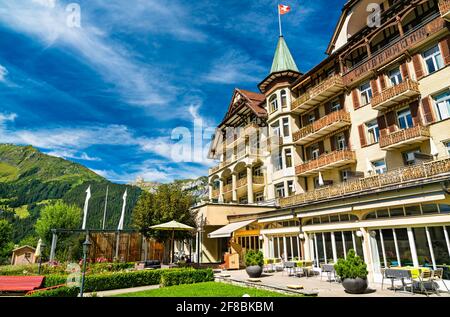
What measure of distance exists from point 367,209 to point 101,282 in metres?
14.9

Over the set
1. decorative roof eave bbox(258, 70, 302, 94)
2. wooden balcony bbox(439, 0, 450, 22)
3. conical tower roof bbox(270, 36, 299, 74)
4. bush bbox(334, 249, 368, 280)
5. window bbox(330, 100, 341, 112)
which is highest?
conical tower roof bbox(270, 36, 299, 74)

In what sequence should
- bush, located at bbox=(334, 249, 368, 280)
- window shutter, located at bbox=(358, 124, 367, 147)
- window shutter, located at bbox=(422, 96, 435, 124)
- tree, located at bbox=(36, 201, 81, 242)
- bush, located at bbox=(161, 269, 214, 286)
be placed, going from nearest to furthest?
bush, located at bbox=(334, 249, 368, 280) → bush, located at bbox=(161, 269, 214, 286) → window shutter, located at bbox=(422, 96, 435, 124) → window shutter, located at bbox=(358, 124, 367, 147) → tree, located at bbox=(36, 201, 81, 242)

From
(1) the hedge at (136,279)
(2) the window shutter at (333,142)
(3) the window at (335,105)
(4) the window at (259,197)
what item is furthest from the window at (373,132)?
(1) the hedge at (136,279)

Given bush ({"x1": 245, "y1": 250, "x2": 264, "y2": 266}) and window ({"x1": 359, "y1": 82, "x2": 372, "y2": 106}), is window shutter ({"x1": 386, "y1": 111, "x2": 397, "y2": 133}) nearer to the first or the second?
window ({"x1": 359, "y1": 82, "x2": 372, "y2": 106})

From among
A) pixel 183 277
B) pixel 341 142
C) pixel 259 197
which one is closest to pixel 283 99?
pixel 341 142

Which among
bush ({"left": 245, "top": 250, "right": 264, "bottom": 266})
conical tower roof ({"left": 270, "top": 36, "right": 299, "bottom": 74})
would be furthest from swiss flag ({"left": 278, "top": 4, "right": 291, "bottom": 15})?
bush ({"left": 245, "top": 250, "right": 264, "bottom": 266})

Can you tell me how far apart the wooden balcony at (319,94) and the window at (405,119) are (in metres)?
5.80

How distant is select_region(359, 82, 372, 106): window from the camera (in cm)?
2209

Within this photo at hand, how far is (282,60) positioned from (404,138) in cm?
1787

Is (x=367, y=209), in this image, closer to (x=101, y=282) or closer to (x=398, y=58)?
(x=398, y=58)

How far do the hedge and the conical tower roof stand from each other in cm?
2374

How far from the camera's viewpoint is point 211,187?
42312 millimetres

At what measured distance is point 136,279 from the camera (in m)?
15.7

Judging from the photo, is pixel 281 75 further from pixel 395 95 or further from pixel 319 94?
pixel 395 95
